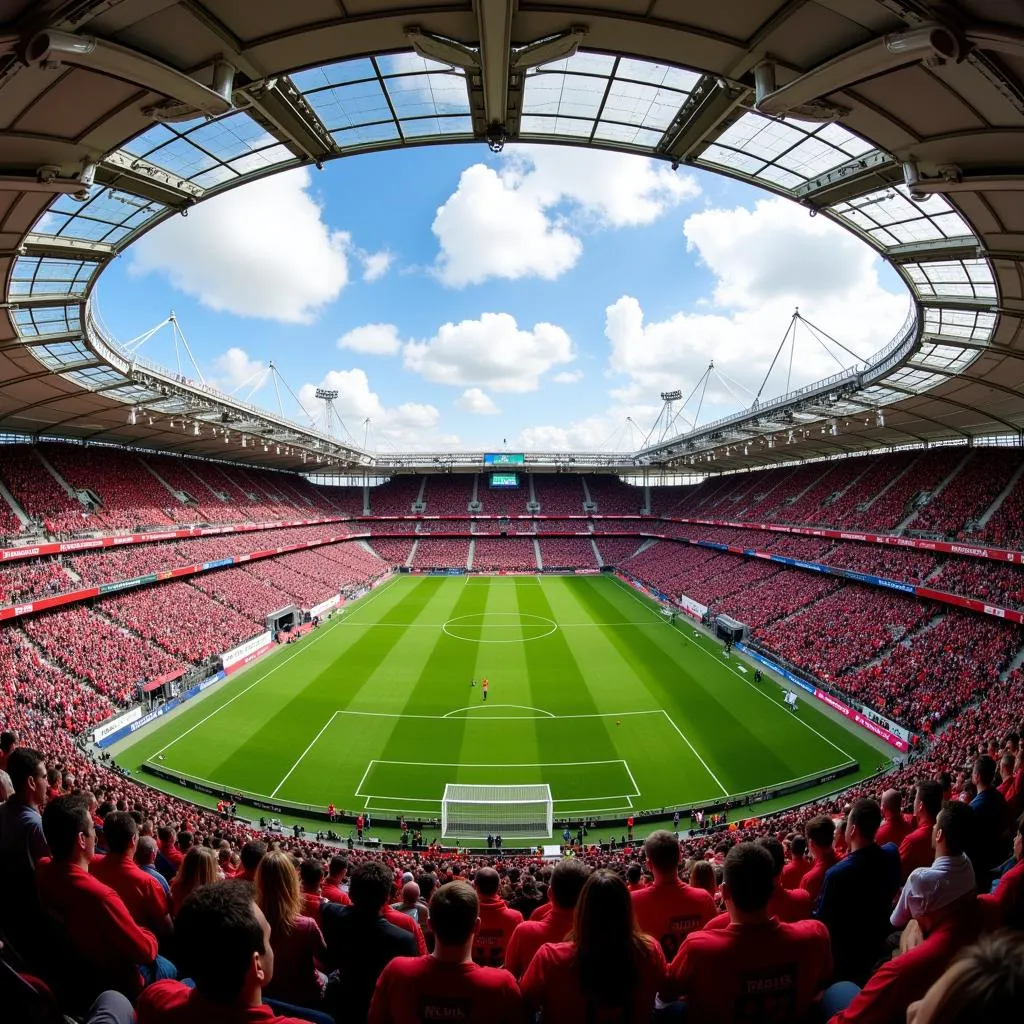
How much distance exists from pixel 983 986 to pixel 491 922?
5.27 metres

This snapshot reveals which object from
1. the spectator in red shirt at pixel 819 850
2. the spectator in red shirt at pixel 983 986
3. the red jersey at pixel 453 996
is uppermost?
the spectator in red shirt at pixel 983 986

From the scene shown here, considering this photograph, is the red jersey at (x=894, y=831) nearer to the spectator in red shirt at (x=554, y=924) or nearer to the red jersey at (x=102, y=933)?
the spectator in red shirt at (x=554, y=924)

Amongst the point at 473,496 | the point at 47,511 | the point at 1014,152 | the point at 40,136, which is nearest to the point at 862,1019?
the point at 1014,152

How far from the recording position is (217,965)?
2275 mm

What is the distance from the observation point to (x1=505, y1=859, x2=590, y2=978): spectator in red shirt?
3881mm

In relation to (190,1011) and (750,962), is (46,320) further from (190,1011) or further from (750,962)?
(750,962)

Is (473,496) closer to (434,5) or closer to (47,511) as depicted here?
(47,511)

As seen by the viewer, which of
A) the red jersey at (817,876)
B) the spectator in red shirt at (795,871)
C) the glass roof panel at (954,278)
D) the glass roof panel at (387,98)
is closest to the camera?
the red jersey at (817,876)

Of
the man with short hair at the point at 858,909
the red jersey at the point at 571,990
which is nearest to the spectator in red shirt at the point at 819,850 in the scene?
the man with short hair at the point at 858,909

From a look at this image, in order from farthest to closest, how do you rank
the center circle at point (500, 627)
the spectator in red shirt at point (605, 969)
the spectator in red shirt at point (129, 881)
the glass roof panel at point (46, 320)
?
the center circle at point (500, 627) < the glass roof panel at point (46, 320) < the spectator in red shirt at point (129, 881) < the spectator in red shirt at point (605, 969)

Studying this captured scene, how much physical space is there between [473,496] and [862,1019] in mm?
77070

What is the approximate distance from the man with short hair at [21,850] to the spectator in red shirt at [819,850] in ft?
22.1

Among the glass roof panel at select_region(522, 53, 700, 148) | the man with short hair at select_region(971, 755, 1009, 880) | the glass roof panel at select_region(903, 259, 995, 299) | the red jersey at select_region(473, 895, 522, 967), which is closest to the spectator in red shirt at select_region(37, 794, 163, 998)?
the red jersey at select_region(473, 895, 522, 967)

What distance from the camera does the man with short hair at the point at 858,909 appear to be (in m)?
4.29
